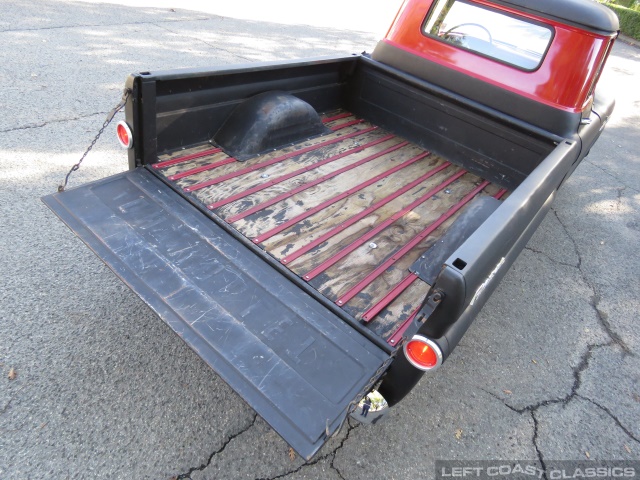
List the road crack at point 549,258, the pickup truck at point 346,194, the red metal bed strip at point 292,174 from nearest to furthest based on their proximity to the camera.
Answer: the pickup truck at point 346,194
the red metal bed strip at point 292,174
the road crack at point 549,258

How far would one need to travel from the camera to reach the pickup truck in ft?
5.83

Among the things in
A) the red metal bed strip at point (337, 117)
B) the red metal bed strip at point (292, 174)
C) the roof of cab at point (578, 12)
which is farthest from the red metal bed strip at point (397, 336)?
the roof of cab at point (578, 12)

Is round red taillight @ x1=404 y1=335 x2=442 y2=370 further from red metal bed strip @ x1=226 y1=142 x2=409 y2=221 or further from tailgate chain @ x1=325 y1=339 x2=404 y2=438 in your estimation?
red metal bed strip @ x1=226 y1=142 x2=409 y2=221

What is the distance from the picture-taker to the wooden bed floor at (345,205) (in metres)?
2.36

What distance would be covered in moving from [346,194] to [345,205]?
137 millimetres

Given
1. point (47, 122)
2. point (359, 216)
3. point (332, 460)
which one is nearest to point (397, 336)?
point (332, 460)

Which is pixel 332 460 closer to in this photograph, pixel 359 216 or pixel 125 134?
pixel 359 216

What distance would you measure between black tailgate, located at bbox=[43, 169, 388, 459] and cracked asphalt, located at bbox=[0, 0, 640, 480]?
2.28 feet

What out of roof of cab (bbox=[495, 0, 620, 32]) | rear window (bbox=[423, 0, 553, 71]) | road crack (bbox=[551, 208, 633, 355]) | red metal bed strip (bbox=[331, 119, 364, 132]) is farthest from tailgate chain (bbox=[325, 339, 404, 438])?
roof of cab (bbox=[495, 0, 620, 32])

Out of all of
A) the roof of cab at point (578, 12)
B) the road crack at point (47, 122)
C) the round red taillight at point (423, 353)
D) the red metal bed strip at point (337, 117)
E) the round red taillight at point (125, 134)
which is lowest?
the road crack at point (47, 122)

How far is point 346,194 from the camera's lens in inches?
121

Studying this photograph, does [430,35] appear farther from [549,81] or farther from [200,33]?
[200,33]

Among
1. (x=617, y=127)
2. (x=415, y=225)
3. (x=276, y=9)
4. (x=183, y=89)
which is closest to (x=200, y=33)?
(x=276, y=9)

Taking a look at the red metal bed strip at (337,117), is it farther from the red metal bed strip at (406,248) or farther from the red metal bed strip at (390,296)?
the red metal bed strip at (390,296)
